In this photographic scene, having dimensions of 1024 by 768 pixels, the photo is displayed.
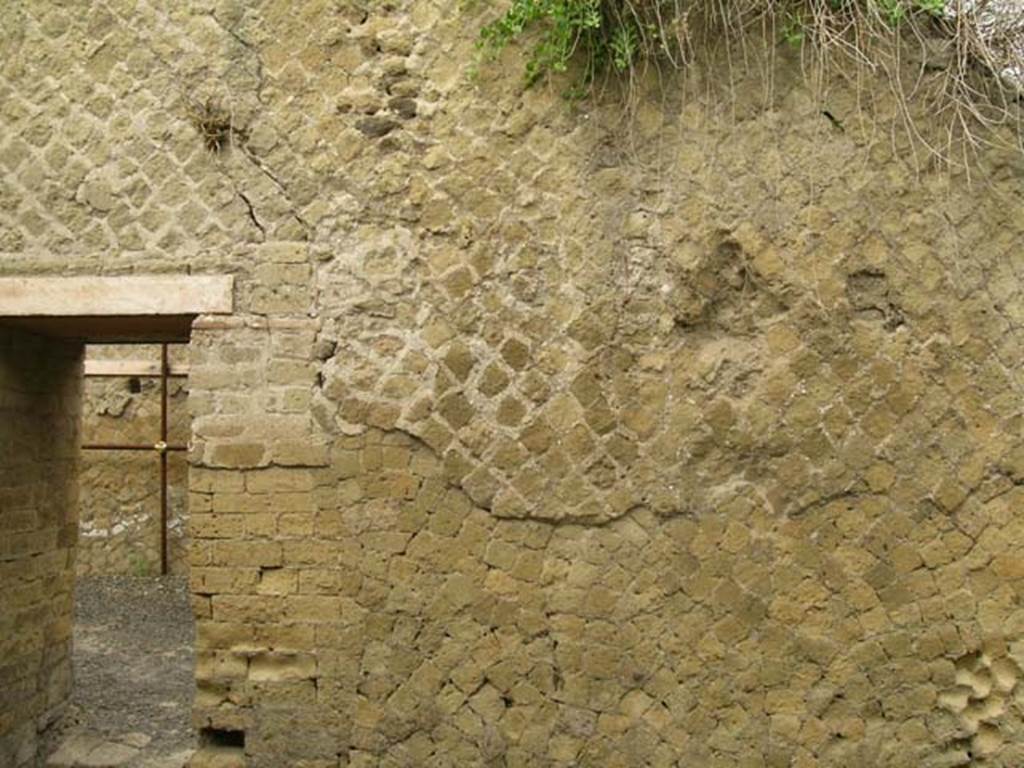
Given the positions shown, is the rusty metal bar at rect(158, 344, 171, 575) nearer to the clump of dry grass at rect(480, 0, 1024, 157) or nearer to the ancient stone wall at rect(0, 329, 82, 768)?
the ancient stone wall at rect(0, 329, 82, 768)

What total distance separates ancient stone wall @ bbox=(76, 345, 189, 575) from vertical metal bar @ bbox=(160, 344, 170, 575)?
120 mm

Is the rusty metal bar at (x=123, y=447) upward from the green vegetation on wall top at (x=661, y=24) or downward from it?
downward

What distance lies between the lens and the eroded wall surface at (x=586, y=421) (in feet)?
13.0

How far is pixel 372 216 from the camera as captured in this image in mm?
4203

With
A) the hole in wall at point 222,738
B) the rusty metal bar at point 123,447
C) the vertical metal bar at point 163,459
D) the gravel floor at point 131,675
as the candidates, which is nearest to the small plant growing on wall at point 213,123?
the hole in wall at point 222,738

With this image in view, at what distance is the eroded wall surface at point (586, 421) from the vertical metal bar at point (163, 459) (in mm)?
5089

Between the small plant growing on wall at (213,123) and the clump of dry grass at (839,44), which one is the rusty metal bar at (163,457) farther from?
the clump of dry grass at (839,44)

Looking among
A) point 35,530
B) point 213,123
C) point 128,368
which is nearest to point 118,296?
point 213,123

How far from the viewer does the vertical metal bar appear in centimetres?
909

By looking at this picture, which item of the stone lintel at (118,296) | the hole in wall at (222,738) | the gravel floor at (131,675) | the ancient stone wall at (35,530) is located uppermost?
the stone lintel at (118,296)

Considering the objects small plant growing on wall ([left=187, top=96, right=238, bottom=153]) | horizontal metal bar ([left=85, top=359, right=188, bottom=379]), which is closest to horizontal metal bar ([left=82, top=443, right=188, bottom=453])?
horizontal metal bar ([left=85, top=359, right=188, bottom=379])

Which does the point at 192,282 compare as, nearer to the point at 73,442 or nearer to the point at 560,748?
the point at 73,442

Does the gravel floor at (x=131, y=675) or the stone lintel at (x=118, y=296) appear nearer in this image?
the stone lintel at (x=118, y=296)

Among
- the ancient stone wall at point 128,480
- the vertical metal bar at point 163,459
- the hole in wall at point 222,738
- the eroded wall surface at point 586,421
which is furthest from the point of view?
the ancient stone wall at point 128,480
